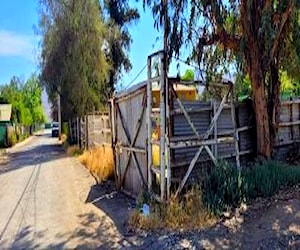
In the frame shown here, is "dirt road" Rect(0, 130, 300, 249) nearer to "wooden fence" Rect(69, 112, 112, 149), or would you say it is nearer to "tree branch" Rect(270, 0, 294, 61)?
"tree branch" Rect(270, 0, 294, 61)

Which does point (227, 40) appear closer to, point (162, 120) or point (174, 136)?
point (174, 136)

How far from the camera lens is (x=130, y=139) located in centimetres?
1030

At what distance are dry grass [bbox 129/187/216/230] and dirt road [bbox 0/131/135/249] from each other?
19.9 inches

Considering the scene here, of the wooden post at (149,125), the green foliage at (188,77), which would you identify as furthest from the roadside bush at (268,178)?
the green foliage at (188,77)

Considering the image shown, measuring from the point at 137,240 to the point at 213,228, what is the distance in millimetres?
1239

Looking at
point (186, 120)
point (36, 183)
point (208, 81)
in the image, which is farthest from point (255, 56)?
point (36, 183)

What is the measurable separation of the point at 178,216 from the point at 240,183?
143cm

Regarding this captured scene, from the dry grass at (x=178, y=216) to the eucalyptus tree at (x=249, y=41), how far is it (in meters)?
3.23

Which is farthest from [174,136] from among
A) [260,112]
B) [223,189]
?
[260,112]

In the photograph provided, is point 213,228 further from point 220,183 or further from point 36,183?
point 36,183

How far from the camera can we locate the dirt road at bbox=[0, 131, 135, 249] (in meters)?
7.02

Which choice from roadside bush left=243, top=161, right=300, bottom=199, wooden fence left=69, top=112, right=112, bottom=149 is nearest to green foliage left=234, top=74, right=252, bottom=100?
roadside bush left=243, top=161, right=300, bottom=199

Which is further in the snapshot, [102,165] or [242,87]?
[102,165]

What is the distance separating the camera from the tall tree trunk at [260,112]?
9.94m
